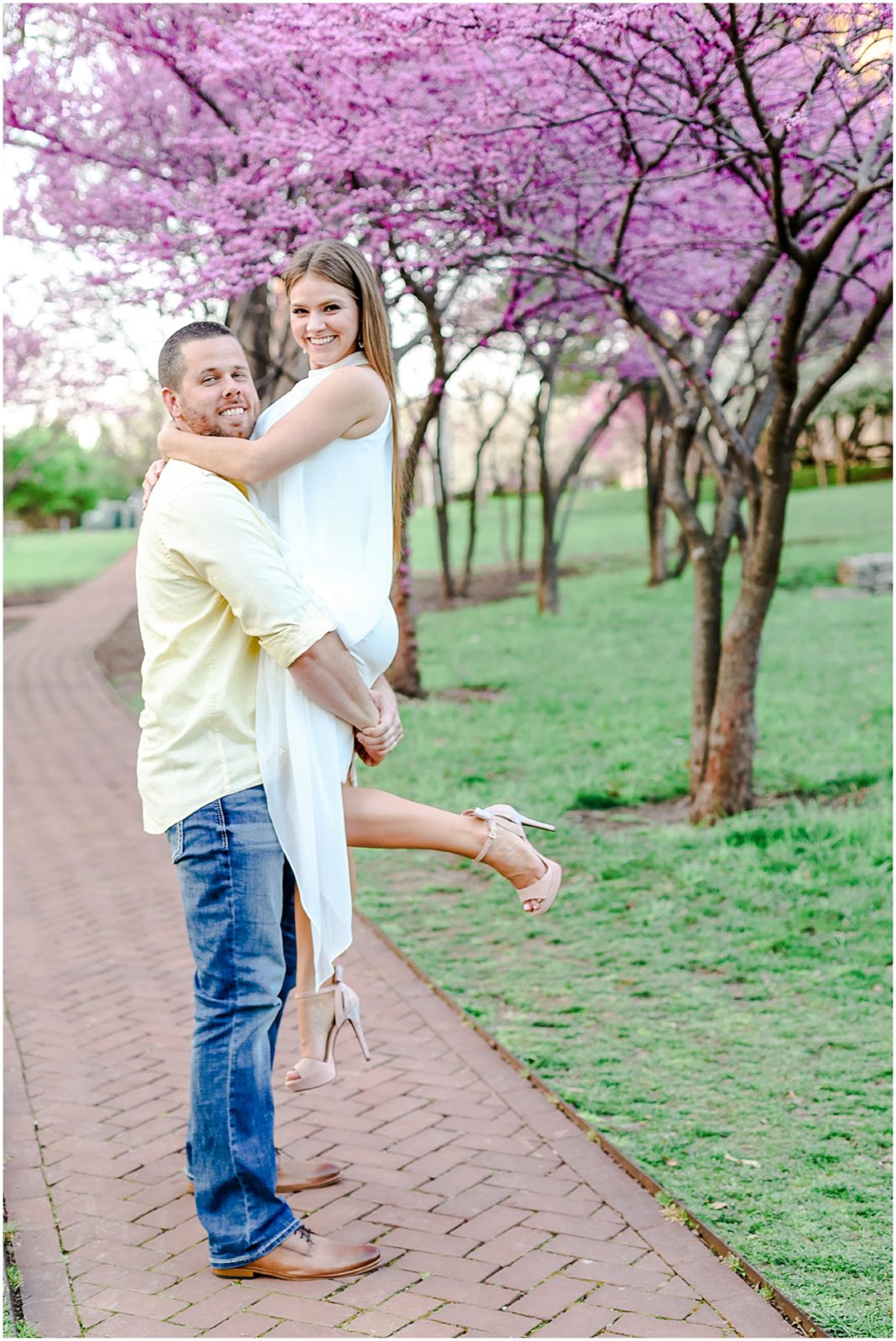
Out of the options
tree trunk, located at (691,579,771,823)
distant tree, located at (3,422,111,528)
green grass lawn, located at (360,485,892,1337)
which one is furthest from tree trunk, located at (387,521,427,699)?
distant tree, located at (3,422,111,528)

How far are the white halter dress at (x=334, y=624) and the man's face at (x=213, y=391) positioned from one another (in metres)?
0.08

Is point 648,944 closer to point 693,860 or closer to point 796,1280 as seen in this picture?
point 693,860

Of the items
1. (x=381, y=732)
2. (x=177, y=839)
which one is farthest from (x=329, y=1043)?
(x=381, y=732)

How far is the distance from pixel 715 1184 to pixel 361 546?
1.93 metres

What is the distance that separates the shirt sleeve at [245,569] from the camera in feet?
8.89

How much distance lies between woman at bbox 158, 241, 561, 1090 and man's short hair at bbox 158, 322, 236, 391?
0.11 metres

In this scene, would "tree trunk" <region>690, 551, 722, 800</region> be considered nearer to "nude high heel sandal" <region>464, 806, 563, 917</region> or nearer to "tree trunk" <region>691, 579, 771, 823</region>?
"tree trunk" <region>691, 579, 771, 823</region>

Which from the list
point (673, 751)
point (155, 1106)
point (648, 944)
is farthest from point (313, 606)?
point (673, 751)

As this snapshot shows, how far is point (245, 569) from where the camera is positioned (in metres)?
2.71

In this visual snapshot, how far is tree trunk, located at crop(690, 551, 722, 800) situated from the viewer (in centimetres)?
752

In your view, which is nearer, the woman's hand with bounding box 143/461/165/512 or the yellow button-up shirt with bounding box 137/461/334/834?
the yellow button-up shirt with bounding box 137/461/334/834

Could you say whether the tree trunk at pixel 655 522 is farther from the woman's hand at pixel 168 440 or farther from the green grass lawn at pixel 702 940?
the woman's hand at pixel 168 440

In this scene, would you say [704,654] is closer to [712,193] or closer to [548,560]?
[712,193]

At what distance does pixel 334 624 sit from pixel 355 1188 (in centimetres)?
161
